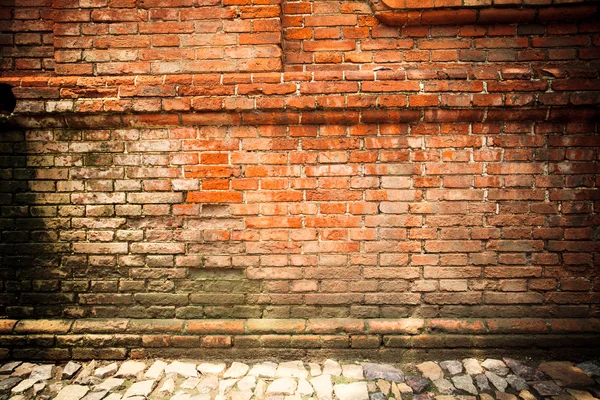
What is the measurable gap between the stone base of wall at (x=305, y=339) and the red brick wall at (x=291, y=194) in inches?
0.6

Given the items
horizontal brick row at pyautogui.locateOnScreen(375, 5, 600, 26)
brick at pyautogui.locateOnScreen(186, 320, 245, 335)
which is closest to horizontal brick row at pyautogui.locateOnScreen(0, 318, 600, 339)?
brick at pyautogui.locateOnScreen(186, 320, 245, 335)

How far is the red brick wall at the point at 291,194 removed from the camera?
2213 millimetres

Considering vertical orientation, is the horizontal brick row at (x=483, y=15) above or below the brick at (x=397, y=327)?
above

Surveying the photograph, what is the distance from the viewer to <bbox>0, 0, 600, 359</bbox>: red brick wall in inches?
87.1

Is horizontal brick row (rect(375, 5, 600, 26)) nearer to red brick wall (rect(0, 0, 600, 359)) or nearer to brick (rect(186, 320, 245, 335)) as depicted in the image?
red brick wall (rect(0, 0, 600, 359))

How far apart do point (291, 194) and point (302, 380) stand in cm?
119

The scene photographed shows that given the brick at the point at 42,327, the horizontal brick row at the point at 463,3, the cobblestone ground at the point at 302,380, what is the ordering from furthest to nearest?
the brick at the point at 42,327 < the horizontal brick row at the point at 463,3 < the cobblestone ground at the point at 302,380

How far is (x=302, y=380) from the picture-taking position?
2.05m

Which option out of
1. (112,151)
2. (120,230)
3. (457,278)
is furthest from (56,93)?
(457,278)

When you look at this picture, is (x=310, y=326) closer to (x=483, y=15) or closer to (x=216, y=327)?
(x=216, y=327)

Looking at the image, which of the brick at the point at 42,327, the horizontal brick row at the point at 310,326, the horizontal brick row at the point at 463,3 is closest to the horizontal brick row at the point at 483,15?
the horizontal brick row at the point at 463,3

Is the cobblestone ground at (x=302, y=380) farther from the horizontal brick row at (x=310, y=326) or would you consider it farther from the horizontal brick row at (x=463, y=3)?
the horizontal brick row at (x=463, y=3)

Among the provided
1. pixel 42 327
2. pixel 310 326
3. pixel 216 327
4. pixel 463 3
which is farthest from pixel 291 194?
pixel 42 327

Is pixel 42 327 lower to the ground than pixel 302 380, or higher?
higher
